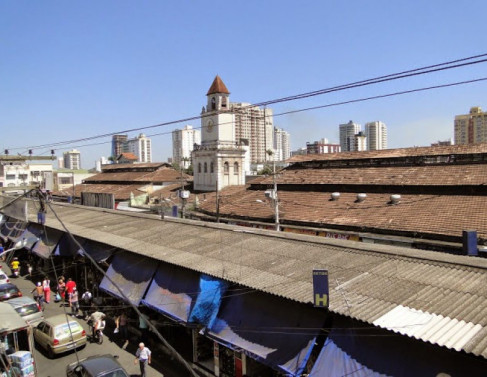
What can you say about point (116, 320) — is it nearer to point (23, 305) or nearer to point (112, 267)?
point (112, 267)

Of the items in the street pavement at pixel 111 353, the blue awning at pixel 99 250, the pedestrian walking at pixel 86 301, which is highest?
the blue awning at pixel 99 250

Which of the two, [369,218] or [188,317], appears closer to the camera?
[188,317]

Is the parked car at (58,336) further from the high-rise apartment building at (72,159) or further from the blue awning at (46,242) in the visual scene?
the high-rise apartment building at (72,159)

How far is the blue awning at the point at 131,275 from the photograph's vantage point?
611 inches

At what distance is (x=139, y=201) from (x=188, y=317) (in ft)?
106

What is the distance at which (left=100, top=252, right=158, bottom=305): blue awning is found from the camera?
50.9 feet

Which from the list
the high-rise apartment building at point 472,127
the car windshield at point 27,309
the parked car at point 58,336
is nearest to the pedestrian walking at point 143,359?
the parked car at point 58,336

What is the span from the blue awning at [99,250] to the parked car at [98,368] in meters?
6.24

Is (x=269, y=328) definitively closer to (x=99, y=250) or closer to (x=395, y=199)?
(x=99, y=250)

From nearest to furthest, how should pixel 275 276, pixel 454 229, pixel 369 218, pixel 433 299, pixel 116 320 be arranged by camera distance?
pixel 433 299 < pixel 275 276 < pixel 454 229 < pixel 116 320 < pixel 369 218

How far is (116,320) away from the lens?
1750cm

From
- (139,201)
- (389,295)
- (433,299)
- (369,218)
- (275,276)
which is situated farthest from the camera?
(139,201)

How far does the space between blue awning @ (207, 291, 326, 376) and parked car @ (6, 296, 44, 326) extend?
9.98 m

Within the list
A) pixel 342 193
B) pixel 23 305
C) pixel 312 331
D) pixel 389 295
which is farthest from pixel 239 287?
pixel 342 193
